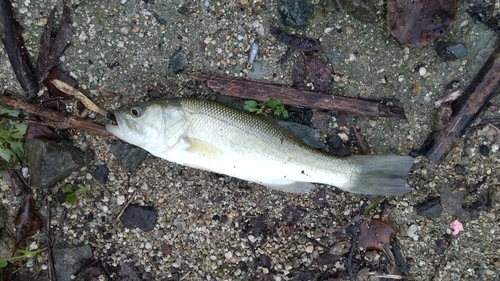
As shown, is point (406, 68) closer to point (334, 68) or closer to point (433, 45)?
point (433, 45)

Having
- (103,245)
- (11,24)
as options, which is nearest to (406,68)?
(103,245)

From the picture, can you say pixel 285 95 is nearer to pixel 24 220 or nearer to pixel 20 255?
pixel 24 220

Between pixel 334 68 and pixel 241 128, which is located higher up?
pixel 334 68

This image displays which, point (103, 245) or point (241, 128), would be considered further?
point (103, 245)

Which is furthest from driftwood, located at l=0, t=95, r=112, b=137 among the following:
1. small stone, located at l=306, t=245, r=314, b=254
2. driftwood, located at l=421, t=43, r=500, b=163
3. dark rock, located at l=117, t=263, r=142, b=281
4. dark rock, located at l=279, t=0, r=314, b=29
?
driftwood, located at l=421, t=43, r=500, b=163

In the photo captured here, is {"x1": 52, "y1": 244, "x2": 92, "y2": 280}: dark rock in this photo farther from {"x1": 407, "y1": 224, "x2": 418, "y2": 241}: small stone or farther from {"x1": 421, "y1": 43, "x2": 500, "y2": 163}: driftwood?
{"x1": 421, "y1": 43, "x2": 500, "y2": 163}: driftwood

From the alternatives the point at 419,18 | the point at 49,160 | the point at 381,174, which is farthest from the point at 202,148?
the point at 419,18
